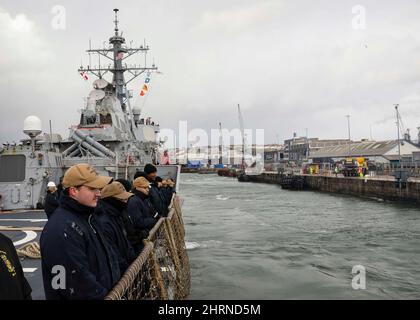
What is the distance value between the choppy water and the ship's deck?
11.7ft

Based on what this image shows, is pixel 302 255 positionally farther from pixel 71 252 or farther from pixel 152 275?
pixel 71 252

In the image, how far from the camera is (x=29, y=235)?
27.3 feet

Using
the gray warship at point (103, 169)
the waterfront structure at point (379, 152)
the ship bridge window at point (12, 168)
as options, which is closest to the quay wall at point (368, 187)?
the gray warship at point (103, 169)

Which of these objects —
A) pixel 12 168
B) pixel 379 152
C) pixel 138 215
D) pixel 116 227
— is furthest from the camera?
pixel 379 152

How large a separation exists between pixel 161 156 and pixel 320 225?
12.4 metres

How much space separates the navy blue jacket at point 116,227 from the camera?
3459 mm

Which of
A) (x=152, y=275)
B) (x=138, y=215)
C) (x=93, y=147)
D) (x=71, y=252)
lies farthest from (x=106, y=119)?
(x=71, y=252)

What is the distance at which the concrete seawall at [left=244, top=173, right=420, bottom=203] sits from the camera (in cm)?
2926

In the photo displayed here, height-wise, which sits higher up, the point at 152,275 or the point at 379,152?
the point at 379,152

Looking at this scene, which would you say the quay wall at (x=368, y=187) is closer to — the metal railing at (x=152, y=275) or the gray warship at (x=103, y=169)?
the gray warship at (x=103, y=169)

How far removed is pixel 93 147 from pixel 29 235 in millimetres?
9867

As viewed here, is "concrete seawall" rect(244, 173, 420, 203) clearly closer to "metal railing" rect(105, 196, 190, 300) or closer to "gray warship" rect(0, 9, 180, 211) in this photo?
"gray warship" rect(0, 9, 180, 211)

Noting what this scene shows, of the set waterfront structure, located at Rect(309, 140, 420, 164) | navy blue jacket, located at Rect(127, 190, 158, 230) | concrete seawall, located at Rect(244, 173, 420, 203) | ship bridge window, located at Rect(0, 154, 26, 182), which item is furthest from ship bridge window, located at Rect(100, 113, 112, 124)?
waterfront structure, located at Rect(309, 140, 420, 164)
